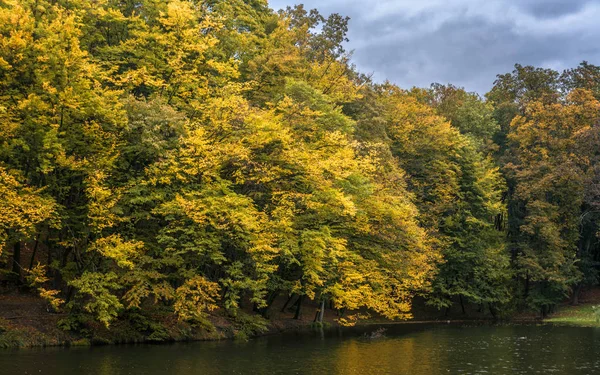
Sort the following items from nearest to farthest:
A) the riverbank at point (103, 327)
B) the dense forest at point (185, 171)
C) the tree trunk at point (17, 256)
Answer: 1. the riverbank at point (103, 327)
2. the dense forest at point (185, 171)
3. the tree trunk at point (17, 256)

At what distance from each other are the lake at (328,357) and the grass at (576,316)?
Result: 653 inches

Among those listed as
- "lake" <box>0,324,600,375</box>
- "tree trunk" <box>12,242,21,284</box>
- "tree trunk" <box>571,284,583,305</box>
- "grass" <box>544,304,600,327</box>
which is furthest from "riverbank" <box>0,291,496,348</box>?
"tree trunk" <box>571,284,583,305</box>

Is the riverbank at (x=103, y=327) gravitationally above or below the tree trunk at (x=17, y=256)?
below

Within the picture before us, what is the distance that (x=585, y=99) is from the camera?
212 feet

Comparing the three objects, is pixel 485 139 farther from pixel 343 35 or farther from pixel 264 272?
pixel 264 272

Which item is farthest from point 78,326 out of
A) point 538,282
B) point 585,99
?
point 585,99

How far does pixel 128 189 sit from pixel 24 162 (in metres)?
5.28

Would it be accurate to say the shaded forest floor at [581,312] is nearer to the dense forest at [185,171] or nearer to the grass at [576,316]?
the grass at [576,316]

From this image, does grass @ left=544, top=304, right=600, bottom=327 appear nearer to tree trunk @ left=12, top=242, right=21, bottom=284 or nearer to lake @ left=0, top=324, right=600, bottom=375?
lake @ left=0, top=324, right=600, bottom=375

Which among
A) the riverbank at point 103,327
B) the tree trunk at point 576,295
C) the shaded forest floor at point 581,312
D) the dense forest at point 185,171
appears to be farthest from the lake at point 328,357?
the tree trunk at point 576,295

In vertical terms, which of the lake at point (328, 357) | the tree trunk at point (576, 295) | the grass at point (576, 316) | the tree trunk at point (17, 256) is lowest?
the lake at point (328, 357)

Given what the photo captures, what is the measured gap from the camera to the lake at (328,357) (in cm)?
2453

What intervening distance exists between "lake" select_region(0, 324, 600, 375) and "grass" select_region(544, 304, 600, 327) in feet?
54.4

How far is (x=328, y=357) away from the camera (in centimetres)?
2920
